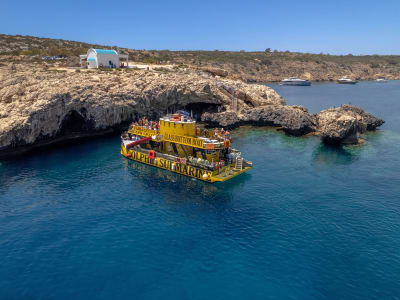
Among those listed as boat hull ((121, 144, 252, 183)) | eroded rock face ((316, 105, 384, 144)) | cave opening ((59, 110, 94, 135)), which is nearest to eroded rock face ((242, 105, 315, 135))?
eroded rock face ((316, 105, 384, 144))

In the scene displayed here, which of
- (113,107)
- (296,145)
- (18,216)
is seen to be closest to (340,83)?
(296,145)

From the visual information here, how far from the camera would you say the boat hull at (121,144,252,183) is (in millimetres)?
34781

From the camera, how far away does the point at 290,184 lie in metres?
34.6

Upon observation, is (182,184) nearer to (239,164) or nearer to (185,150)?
(185,150)

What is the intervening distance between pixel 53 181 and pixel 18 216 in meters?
8.21

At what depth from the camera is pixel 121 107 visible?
5603 cm

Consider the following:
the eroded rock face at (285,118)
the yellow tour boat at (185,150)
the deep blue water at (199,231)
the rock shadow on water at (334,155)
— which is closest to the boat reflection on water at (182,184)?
the deep blue water at (199,231)

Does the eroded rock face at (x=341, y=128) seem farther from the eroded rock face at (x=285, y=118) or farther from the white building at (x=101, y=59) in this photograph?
the white building at (x=101, y=59)

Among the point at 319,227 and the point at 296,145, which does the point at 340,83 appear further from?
the point at 319,227

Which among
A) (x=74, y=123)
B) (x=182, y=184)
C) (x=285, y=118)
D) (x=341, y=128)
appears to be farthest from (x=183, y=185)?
(x=285, y=118)

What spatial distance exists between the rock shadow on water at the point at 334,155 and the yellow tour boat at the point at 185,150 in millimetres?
12886

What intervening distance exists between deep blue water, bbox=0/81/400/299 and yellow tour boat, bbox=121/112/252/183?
1520mm

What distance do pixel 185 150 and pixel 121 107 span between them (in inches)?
883

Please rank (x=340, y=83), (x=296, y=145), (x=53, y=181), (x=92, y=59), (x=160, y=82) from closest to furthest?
(x=53, y=181)
(x=296, y=145)
(x=160, y=82)
(x=92, y=59)
(x=340, y=83)
